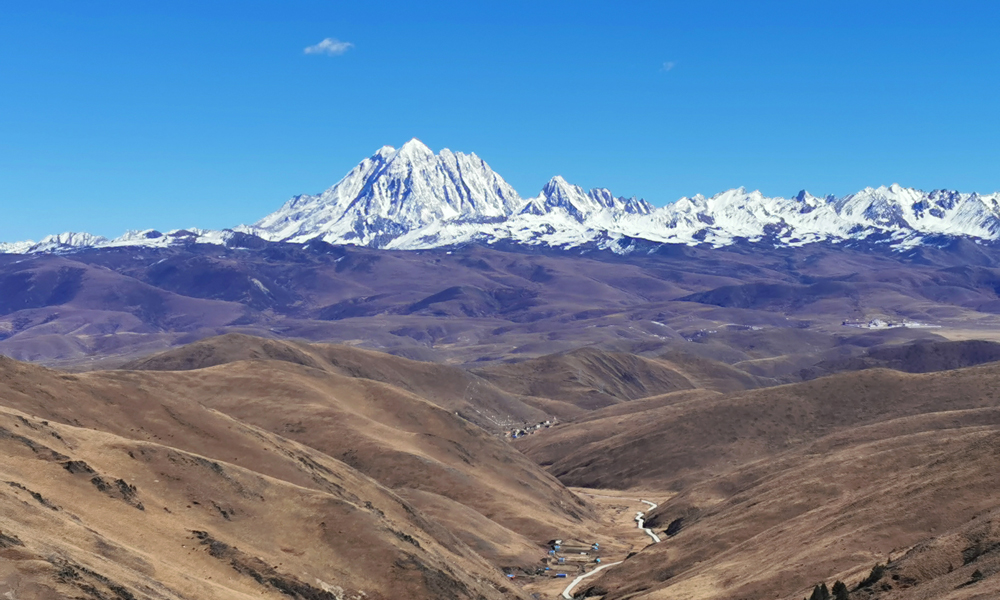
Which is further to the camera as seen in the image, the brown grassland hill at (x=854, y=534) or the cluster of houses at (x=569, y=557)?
the cluster of houses at (x=569, y=557)

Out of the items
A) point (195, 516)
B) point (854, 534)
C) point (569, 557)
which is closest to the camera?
point (195, 516)

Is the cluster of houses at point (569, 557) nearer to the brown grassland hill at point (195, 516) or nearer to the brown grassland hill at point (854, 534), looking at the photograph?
the brown grassland hill at point (195, 516)

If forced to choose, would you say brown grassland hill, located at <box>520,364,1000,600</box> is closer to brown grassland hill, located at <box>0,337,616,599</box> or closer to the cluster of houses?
the cluster of houses

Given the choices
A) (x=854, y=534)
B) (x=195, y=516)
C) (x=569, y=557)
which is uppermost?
(x=195, y=516)

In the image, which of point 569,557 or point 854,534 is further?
point 569,557

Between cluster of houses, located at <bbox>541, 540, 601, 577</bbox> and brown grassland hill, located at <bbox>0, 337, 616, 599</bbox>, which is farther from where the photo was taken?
cluster of houses, located at <bbox>541, 540, 601, 577</bbox>

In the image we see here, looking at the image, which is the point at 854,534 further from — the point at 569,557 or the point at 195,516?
the point at 195,516

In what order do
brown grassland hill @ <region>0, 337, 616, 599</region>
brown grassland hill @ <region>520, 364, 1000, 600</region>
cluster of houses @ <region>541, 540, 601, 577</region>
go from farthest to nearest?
cluster of houses @ <region>541, 540, 601, 577</region>, brown grassland hill @ <region>520, 364, 1000, 600</region>, brown grassland hill @ <region>0, 337, 616, 599</region>

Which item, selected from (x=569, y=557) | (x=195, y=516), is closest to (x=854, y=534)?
(x=569, y=557)

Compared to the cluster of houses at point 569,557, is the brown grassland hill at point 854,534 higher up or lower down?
higher up

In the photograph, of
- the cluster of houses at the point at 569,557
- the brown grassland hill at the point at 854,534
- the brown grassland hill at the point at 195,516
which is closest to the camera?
the brown grassland hill at the point at 195,516

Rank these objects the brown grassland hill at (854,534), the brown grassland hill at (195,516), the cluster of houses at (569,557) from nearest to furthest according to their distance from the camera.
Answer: the brown grassland hill at (195,516)
the brown grassland hill at (854,534)
the cluster of houses at (569,557)

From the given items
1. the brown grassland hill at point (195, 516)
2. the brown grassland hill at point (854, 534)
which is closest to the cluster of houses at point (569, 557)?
the brown grassland hill at point (195, 516)

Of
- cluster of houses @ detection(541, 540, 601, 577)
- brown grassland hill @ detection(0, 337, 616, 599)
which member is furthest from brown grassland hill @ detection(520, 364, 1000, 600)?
brown grassland hill @ detection(0, 337, 616, 599)
